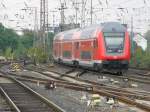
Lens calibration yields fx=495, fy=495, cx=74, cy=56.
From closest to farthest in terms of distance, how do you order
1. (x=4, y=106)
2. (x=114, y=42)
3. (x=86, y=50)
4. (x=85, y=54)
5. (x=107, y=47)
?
(x=4, y=106), (x=107, y=47), (x=114, y=42), (x=86, y=50), (x=85, y=54)

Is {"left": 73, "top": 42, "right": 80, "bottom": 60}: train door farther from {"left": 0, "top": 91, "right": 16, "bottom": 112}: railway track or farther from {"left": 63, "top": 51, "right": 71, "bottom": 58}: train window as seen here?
{"left": 0, "top": 91, "right": 16, "bottom": 112}: railway track

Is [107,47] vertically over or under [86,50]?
over

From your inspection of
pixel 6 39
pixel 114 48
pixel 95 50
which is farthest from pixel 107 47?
pixel 6 39

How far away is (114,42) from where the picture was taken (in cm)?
3130

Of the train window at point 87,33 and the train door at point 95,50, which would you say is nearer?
the train door at point 95,50

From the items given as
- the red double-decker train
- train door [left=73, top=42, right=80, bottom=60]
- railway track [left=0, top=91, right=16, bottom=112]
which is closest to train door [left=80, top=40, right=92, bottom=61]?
the red double-decker train

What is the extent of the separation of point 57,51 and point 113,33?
18.2m

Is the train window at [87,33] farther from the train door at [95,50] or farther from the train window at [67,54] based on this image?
the train window at [67,54]

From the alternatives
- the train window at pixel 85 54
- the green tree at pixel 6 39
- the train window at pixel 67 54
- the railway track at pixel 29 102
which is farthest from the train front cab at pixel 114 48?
the green tree at pixel 6 39

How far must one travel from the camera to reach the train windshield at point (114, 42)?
3112 centimetres

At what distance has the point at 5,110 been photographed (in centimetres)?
1450

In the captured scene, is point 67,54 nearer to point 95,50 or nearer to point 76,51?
point 76,51

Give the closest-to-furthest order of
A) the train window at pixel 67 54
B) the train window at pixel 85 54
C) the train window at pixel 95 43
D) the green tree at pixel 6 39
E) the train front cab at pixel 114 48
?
1. the train front cab at pixel 114 48
2. the train window at pixel 95 43
3. the train window at pixel 85 54
4. the train window at pixel 67 54
5. the green tree at pixel 6 39

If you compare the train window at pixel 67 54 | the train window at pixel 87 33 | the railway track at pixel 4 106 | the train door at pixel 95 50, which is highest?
the train window at pixel 87 33
